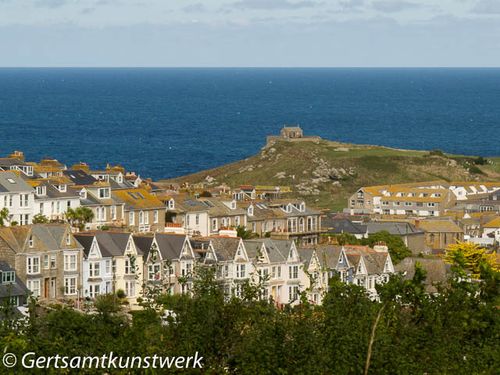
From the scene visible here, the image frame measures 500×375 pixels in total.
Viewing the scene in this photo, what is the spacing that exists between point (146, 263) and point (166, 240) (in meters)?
2.85

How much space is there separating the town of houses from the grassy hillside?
47339 millimetres

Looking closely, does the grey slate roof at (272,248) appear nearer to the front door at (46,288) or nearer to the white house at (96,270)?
the white house at (96,270)

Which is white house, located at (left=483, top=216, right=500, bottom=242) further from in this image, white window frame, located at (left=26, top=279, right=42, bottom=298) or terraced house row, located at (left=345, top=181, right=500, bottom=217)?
white window frame, located at (left=26, top=279, right=42, bottom=298)

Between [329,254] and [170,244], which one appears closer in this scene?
[170,244]

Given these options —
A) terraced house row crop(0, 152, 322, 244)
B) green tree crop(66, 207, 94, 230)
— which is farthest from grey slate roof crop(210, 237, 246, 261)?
green tree crop(66, 207, 94, 230)

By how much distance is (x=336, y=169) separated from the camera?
552 ft

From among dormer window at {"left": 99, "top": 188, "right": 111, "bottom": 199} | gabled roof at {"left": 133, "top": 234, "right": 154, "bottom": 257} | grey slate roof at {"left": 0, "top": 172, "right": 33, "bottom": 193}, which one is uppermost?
grey slate roof at {"left": 0, "top": 172, "right": 33, "bottom": 193}

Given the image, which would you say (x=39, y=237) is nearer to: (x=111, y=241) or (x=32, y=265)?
(x=32, y=265)

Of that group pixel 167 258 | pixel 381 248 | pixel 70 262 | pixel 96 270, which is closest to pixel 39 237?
pixel 70 262

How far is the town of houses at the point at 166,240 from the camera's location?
243 ft

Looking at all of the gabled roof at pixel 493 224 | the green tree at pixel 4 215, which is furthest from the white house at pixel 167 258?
the gabled roof at pixel 493 224

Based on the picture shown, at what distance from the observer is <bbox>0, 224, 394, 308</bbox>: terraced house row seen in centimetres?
Result: 7331

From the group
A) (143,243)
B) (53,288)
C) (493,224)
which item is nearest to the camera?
(53,288)

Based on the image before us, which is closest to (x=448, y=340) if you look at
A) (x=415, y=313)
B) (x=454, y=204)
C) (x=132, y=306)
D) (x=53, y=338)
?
(x=415, y=313)
